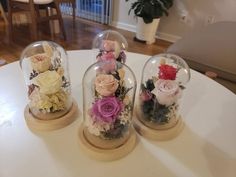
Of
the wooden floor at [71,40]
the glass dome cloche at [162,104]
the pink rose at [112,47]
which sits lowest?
the wooden floor at [71,40]

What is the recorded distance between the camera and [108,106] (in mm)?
687

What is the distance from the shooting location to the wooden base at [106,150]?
0.71m

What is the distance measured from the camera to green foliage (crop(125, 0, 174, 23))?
262 cm

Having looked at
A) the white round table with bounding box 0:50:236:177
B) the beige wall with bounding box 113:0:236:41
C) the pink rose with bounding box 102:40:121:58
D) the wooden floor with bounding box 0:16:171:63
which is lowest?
the wooden floor with bounding box 0:16:171:63

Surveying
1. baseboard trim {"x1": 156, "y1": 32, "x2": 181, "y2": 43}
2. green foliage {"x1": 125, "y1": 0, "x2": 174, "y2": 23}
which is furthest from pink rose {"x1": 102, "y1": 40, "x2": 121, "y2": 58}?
baseboard trim {"x1": 156, "y1": 32, "x2": 181, "y2": 43}

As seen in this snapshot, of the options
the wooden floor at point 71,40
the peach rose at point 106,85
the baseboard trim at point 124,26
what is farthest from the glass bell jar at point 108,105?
the baseboard trim at point 124,26

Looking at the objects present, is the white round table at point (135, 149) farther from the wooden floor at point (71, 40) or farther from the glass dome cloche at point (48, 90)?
the wooden floor at point (71, 40)

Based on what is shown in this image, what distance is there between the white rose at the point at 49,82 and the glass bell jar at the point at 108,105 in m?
Answer: 0.10

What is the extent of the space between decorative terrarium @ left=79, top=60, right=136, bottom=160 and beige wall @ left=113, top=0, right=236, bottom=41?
7.28ft

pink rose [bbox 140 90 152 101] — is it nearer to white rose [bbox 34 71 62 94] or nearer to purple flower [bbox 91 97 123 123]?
purple flower [bbox 91 97 123 123]

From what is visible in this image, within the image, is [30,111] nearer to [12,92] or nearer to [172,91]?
[12,92]

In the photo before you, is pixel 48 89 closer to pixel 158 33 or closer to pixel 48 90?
pixel 48 90

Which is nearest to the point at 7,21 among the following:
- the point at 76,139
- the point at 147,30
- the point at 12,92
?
the point at 147,30

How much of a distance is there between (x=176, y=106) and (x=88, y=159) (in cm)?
33
